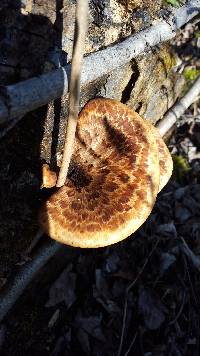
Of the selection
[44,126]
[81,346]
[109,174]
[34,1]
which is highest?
[34,1]

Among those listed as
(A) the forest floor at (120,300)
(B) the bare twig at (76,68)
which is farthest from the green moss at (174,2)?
(B) the bare twig at (76,68)

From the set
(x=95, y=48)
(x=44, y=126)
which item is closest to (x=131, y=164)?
(x=44, y=126)

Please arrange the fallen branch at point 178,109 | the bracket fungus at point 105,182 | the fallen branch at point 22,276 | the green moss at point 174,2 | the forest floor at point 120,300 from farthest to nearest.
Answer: the fallen branch at point 178,109 → the forest floor at point 120,300 → the green moss at point 174,2 → the fallen branch at point 22,276 → the bracket fungus at point 105,182

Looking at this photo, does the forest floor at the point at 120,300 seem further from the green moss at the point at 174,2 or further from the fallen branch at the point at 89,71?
the fallen branch at the point at 89,71

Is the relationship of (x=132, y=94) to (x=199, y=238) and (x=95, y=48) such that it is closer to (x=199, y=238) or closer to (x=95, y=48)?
(x=95, y=48)

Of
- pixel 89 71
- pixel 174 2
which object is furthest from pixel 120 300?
pixel 174 2

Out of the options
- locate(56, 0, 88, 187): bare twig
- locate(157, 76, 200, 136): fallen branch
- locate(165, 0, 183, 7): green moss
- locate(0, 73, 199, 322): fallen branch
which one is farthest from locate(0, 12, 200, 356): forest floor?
locate(56, 0, 88, 187): bare twig

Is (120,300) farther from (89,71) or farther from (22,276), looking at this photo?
(89,71)
